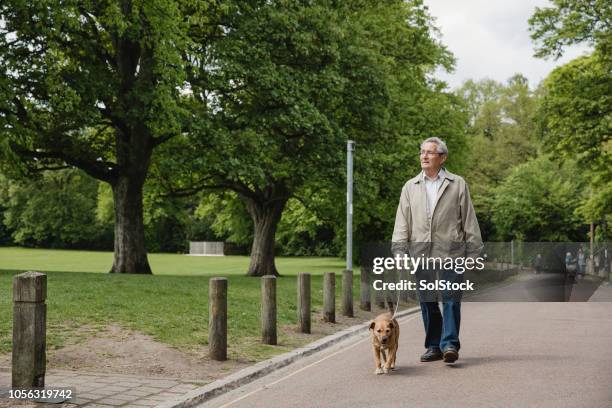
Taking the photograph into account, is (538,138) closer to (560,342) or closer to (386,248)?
(386,248)

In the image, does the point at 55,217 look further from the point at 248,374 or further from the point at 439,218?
the point at 439,218

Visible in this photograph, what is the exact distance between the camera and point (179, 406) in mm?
6082

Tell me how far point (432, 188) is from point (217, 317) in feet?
9.26

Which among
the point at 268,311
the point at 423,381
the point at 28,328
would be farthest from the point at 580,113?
the point at 28,328

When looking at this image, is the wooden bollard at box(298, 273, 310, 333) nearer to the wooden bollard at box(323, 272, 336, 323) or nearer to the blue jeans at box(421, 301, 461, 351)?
the wooden bollard at box(323, 272, 336, 323)

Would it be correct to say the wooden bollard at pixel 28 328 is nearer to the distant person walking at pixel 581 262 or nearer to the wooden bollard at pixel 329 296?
the wooden bollard at pixel 329 296

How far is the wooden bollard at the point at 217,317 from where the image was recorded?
8367 millimetres

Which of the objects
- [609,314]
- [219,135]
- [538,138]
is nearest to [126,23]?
[219,135]

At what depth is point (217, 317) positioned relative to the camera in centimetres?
837

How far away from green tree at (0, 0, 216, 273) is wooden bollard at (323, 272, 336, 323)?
25.8 ft

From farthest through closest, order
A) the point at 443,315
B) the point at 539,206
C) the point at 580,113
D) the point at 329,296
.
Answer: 1. the point at 539,206
2. the point at 580,113
3. the point at 329,296
4. the point at 443,315

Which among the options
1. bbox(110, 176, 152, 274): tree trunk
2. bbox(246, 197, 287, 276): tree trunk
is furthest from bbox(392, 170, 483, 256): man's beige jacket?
bbox(246, 197, 287, 276): tree trunk

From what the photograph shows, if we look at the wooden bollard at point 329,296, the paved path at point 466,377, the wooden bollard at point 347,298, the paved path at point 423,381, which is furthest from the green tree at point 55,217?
the paved path at point 423,381

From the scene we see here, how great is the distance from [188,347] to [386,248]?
44.0ft
